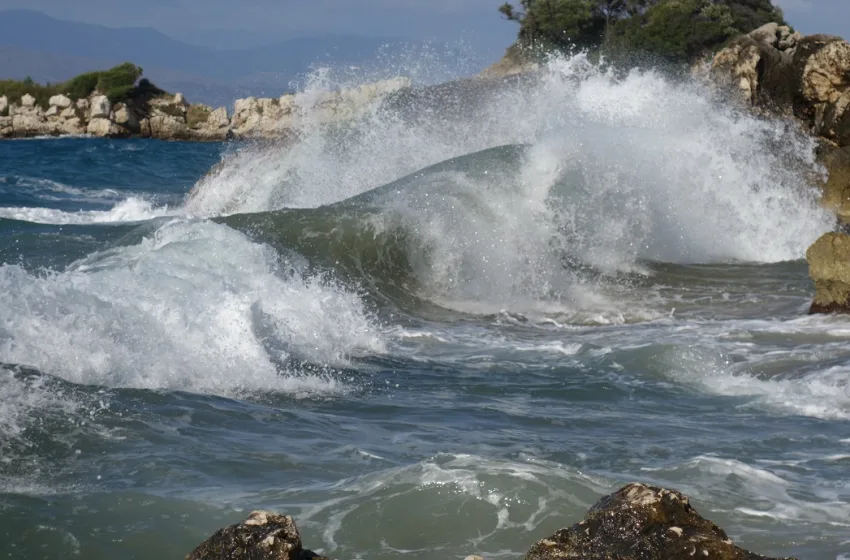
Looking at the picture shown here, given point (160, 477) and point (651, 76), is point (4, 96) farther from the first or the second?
point (160, 477)

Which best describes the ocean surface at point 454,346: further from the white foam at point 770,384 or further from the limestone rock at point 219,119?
the limestone rock at point 219,119

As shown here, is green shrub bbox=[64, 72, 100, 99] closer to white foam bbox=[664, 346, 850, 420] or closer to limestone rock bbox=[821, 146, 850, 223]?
limestone rock bbox=[821, 146, 850, 223]

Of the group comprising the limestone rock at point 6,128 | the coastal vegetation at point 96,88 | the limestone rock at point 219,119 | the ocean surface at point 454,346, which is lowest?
the ocean surface at point 454,346

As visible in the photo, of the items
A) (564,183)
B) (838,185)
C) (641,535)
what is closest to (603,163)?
(564,183)

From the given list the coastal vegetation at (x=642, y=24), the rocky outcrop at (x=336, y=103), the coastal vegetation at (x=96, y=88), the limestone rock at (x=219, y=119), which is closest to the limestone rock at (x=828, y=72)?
the rocky outcrop at (x=336, y=103)

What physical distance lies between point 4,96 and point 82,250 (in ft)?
157

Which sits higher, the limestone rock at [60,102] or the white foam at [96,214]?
the limestone rock at [60,102]

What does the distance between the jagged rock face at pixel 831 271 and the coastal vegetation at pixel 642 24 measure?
3921 centimetres

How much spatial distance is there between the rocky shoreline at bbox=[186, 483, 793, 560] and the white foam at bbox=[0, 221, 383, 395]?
3.44m

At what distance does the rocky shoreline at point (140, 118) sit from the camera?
54750 mm

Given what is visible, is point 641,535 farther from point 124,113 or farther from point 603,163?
point 124,113

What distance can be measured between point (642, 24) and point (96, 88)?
28.1 meters

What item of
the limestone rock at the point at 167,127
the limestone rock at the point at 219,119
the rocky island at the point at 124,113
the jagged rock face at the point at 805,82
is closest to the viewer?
the jagged rock face at the point at 805,82

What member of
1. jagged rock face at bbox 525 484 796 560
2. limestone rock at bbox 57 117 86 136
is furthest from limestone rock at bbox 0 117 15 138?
jagged rock face at bbox 525 484 796 560
